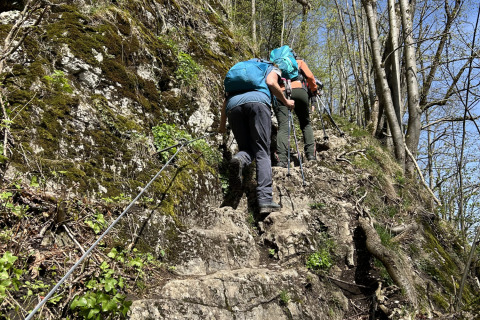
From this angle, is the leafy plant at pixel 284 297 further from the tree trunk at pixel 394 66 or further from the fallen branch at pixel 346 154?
the tree trunk at pixel 394 66

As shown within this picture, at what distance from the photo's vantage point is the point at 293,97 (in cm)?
587

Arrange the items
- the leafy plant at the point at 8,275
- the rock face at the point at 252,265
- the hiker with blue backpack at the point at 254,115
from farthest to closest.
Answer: the hiker with blue backpack at the point at 254,115 → the rock face at the point at 252,265 → the leafy plant at the point at 8,275

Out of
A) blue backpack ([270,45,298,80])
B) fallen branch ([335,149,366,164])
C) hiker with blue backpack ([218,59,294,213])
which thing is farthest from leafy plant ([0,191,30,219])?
fallen branch ([335,149,366,164])

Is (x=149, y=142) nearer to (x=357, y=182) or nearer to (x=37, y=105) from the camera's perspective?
(x=37, y=105)

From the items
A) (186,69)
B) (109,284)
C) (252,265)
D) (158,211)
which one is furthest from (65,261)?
(186,69)

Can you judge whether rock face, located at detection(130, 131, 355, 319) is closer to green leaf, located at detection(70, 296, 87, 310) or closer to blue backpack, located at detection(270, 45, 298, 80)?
green leaf, located at detection(70, 296, 87, 310)

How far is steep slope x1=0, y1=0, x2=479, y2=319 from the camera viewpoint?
244 centimetres

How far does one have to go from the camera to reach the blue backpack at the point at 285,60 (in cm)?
531

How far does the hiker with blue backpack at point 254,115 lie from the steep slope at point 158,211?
17.2 inches

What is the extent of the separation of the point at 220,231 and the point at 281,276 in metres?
0.85

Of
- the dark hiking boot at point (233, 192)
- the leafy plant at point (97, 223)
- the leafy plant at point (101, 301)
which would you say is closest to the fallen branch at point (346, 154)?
the dark hiking boot at point (233, 192)

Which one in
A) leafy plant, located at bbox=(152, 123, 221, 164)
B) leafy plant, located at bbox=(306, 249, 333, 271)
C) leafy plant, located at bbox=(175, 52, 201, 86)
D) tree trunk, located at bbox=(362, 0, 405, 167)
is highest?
tree trunk, located at bbox=(362, 0, 405, 167)

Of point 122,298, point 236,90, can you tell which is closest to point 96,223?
point 122,298

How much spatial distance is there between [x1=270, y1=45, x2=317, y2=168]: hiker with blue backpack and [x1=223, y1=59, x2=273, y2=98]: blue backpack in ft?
3.01
